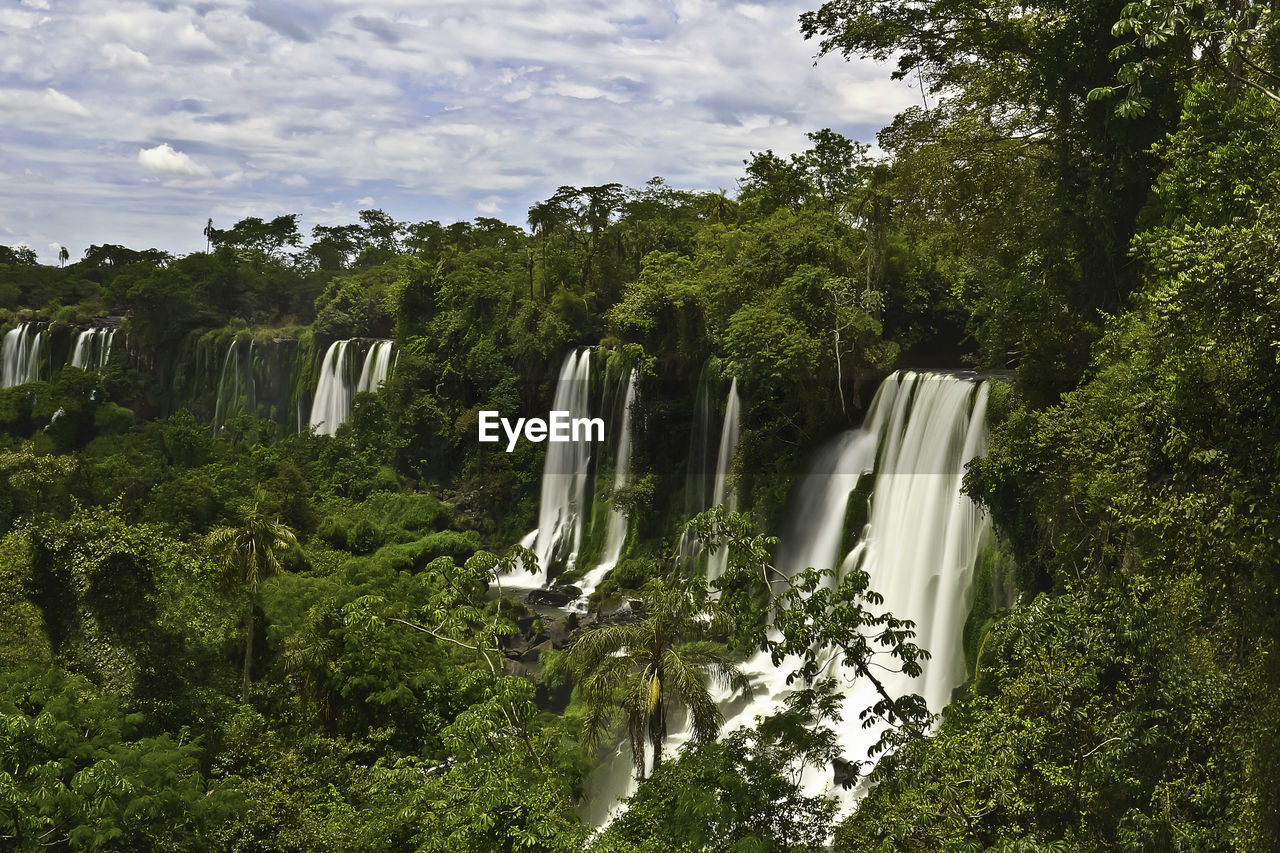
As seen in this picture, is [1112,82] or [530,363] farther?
[530,363]

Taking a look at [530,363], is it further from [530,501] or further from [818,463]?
[818,463]

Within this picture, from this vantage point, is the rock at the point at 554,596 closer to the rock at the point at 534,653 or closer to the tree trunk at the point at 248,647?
the rock at the point at 534,653

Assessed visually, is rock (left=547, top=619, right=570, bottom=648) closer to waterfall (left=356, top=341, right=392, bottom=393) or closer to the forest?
the forest

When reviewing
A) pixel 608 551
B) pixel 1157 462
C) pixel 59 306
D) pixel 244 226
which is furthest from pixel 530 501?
pixel 59 306

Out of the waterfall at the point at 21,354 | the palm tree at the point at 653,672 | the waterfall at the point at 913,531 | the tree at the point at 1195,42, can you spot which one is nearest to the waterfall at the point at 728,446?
the waterfall at the point at 913,531

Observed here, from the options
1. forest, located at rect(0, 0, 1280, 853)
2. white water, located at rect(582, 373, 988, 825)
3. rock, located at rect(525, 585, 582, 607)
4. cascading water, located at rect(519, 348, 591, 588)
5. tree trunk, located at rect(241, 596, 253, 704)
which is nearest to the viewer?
forest, located at rect(0, 0, 1280, 853)

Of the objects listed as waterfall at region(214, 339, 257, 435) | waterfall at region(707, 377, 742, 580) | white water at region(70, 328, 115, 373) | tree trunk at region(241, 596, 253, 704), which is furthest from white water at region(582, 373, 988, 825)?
white water at region(70, 328, 115, 373)
